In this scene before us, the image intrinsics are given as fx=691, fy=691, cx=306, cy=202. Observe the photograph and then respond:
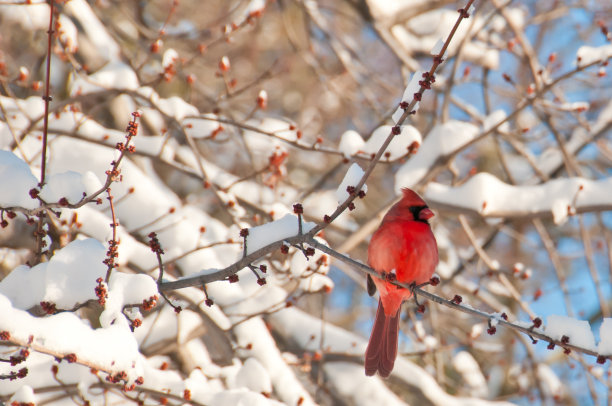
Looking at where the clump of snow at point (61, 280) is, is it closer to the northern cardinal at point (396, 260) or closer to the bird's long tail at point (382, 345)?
the northern cardinal at point (396, 260)

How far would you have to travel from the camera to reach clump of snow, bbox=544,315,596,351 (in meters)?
2.18

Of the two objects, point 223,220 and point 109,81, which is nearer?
point 109,81

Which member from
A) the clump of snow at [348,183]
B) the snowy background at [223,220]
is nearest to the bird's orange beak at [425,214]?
the snowy background at [223,220]

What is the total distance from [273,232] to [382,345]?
4.75 feet

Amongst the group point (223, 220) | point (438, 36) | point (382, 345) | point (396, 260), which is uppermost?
point (438, 36)

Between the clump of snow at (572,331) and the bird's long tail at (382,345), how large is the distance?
1.29 m

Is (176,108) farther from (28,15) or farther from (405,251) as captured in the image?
(28,15)

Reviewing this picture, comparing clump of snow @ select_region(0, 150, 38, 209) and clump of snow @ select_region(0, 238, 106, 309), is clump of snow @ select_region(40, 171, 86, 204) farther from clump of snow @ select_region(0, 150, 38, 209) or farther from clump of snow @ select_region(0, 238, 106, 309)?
clump of snow @ select_region(0, 238, 106, 309)

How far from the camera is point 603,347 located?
216 cm

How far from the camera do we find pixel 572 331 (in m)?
2.21

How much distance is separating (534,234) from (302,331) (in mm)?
4802

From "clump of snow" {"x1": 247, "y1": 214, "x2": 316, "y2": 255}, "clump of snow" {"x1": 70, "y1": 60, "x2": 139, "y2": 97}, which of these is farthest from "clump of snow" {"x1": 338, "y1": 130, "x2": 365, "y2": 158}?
"clump of snow" {"x1": 70, "y1": 60, "x2": 139, "y2": 97}

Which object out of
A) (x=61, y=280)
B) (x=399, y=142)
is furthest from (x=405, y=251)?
(x=61, y=280)

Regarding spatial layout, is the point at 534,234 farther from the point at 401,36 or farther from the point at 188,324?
the point at 188,324
